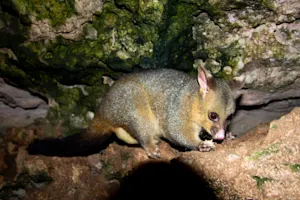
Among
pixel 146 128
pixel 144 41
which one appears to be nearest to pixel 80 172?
pixel 146 128

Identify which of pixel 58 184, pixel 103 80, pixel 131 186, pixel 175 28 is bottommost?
pixel 58 184

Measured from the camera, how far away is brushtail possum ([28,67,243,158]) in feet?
11.9

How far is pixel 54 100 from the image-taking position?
4.89 m

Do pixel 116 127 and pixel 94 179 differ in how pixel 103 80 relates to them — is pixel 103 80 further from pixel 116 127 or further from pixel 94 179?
pixel 94 179

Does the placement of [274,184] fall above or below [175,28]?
below

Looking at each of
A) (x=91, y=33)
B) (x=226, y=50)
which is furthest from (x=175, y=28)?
(x=91, y=33)

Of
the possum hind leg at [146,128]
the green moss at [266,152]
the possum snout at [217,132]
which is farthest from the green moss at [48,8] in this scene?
the green moss at [266,152]

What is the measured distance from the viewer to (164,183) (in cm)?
380

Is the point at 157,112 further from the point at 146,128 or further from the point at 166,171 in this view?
the point at 166,171

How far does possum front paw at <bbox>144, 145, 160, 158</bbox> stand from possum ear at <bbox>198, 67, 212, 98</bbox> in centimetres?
107

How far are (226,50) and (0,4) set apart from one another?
2997mm

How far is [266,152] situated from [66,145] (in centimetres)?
240

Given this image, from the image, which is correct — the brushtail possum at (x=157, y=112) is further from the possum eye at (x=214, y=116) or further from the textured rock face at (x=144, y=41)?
the textured rock face at (x=144, y=41)

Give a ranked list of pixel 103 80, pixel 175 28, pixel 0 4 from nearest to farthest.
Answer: pixel 0 4 → pixel 175 28 → pixel 103 80
